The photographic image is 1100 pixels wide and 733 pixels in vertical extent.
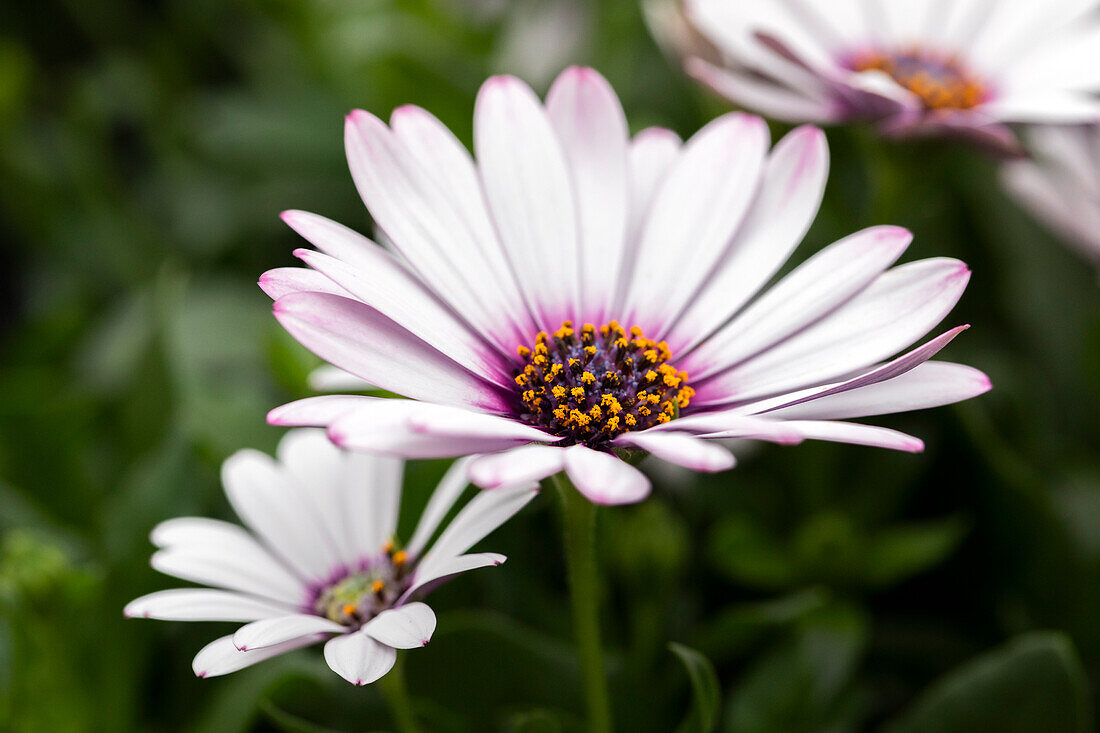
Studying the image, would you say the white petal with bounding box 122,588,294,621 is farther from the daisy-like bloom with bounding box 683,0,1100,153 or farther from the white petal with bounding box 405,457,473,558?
the daisy-like bloom with bounding box 683,0,1100,153

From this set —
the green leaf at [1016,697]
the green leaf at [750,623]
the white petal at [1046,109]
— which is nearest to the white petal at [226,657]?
the green leaf at [750,623]

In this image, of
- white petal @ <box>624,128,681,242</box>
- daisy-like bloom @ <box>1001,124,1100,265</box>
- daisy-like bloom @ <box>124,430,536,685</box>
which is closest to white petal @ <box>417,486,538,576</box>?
daisy-like bloom @ <box>124,430,536,685</box>

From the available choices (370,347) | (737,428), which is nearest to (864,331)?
(737,428)

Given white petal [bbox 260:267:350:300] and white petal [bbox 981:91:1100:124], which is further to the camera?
white petal [bbox 981:91:1100:124]

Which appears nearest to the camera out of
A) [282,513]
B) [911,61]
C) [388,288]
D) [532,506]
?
[388,288]

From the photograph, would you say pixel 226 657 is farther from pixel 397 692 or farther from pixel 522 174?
pixel 522 174

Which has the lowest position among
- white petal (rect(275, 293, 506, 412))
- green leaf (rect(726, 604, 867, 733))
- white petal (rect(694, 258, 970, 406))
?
green leaf (rect(726, 604, 867, 733))

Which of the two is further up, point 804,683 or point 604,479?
point 604,479
